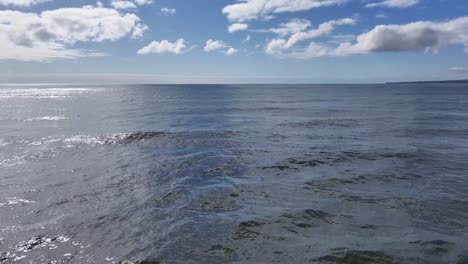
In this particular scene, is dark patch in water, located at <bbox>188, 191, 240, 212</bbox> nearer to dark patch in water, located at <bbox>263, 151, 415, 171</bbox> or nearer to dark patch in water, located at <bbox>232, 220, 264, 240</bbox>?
dark patch in water, located at <bbox>232, 220, 264, 240</bbox>

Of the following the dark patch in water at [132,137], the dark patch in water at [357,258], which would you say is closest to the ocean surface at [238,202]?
the dark patch in water at [357,258]

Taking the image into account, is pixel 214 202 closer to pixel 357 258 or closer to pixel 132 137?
pixel 357 258

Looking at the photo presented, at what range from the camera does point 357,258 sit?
10.2 metres

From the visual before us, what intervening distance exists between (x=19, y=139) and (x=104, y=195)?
23560 millimetres

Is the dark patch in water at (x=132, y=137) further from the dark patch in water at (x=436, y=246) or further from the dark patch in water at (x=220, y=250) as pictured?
the dark patch in water at (x=436, y=246)

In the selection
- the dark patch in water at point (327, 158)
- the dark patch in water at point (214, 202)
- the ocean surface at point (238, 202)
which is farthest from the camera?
the dark patch in water at point (327, 158)

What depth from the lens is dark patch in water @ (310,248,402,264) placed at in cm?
1000

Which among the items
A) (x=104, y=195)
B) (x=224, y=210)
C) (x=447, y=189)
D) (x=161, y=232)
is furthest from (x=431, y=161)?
(x=104, y=195)

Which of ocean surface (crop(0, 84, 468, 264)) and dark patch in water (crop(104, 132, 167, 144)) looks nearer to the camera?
ocean surface (crop(0, 84, 468, 264))

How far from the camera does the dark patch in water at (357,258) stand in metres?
10.0

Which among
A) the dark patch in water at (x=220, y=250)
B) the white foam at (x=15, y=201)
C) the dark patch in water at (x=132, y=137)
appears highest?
the dark patch in water at (x=132, y=137)

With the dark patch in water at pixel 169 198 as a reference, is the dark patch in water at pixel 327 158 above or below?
above

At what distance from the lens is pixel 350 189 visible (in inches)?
651

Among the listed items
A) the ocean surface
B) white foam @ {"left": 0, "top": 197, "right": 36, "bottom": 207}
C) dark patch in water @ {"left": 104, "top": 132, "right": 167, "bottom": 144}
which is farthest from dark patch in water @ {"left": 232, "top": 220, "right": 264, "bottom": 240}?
dark patch in water @ {"left": 104, "top": 132, "right": 167, "bottom": 144}
